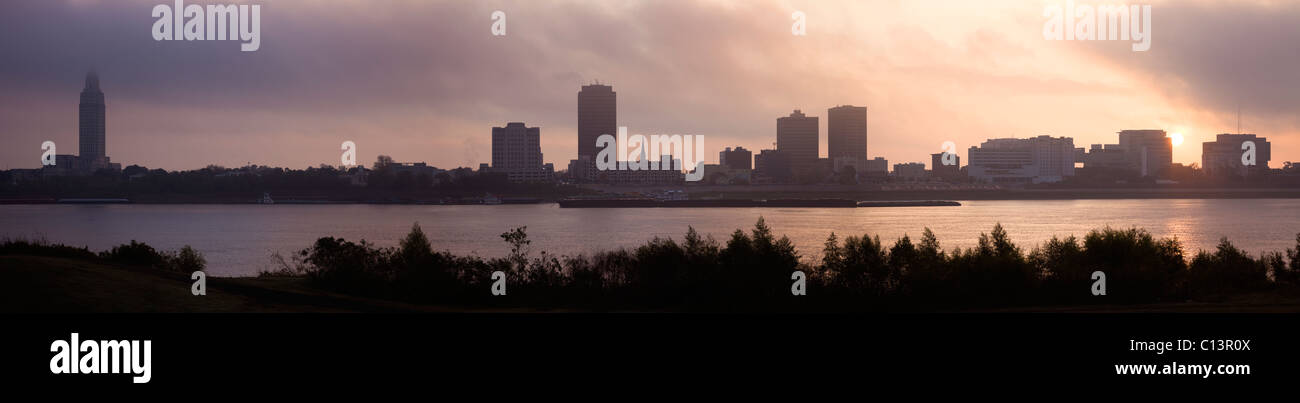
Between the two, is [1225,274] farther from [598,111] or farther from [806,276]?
[598,111]

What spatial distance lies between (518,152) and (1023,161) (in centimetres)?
6125

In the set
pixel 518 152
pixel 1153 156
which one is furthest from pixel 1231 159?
pixel 518 152

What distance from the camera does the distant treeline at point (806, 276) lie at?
53.4ft

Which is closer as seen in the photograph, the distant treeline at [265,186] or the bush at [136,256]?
the bush at [136,256]

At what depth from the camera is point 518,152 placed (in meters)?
113

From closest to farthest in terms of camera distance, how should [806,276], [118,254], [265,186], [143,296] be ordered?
1. [143,296]
2. [118,254]
3. [806,276]
4. [265,186]

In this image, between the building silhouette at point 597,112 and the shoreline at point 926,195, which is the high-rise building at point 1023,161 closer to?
the shoreline at point 926,195

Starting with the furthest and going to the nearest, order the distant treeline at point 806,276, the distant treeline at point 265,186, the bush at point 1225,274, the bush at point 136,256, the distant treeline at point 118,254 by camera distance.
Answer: the distant treeline at point 265,186, the bush at point 1225,274, the bush at point 136,256, the distant treeline at point 806,276, the distant treeline at point 118,254

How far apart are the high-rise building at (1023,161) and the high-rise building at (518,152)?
5365 centimetres

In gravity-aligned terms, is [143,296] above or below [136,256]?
below

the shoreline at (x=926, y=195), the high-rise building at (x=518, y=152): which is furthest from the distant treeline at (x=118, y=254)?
the high-rise building at (x=518, y=152)
